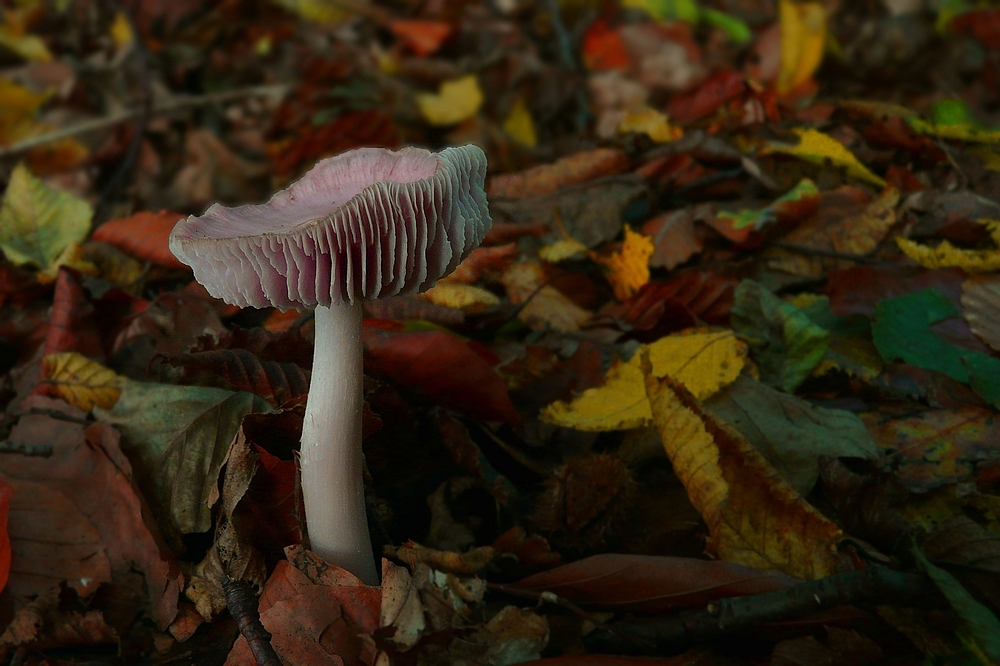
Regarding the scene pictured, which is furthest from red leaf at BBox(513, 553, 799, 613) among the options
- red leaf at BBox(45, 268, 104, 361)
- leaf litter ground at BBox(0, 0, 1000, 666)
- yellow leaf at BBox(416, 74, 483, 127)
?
yellow leaf at BBox(416, 74, 483, 127)

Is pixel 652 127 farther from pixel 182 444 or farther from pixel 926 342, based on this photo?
pixel 182 444

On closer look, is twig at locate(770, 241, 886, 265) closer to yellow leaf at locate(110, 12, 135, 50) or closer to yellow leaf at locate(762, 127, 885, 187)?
yellow leaf at locate(762, 127, 885, 187)

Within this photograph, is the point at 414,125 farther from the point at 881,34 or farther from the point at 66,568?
the point at 66,568

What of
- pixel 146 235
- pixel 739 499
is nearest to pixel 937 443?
pixel 739 499

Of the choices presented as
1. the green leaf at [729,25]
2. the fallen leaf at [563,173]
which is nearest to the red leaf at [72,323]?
the fallen leaf at [563,173]

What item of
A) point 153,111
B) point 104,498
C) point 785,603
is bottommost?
point 153,111

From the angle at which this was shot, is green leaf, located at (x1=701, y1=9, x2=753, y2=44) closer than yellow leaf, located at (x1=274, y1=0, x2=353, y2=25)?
Yes

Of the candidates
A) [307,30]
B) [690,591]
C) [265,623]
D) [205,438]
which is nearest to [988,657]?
[690,591]

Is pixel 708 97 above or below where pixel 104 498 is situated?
above
